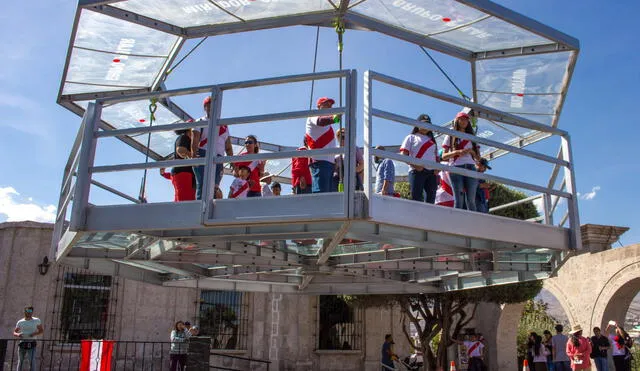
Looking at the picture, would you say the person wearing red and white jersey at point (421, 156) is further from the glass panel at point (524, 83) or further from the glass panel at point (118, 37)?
the glass panel at point (118, 37)

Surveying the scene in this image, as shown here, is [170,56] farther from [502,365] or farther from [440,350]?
[502,365]

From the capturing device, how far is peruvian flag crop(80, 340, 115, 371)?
11477mm

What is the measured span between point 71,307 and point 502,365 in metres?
13.4

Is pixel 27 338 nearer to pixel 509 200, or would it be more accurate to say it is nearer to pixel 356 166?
pixel 356 166

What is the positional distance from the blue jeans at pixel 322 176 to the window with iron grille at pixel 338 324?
43.0 feet

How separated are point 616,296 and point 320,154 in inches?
595

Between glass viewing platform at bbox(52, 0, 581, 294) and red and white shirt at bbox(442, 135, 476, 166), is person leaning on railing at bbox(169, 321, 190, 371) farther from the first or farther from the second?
red and white shirt at bbox(442, 135, 476, 166)

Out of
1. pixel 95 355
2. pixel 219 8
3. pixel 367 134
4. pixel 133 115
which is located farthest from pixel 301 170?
pixel 95 355

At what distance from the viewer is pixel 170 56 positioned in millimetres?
9148

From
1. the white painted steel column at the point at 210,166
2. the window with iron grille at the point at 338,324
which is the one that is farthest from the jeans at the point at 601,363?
the white painted steel column at the point at 210,166

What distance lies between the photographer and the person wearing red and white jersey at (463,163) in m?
7.45

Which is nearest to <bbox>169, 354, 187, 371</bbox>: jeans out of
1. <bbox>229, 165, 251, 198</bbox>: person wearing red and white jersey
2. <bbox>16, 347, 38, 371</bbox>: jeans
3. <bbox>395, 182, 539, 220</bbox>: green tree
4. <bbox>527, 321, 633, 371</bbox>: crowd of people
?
<bbox>16, 347, 38, 371</bbox>: jeans

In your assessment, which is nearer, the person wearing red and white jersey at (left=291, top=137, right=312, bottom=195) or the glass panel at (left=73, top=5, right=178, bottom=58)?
the person wearing red and white jersey at (left=291, top=137, right=312, bottom=195)

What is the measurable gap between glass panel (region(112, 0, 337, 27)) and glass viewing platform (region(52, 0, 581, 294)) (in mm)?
24
